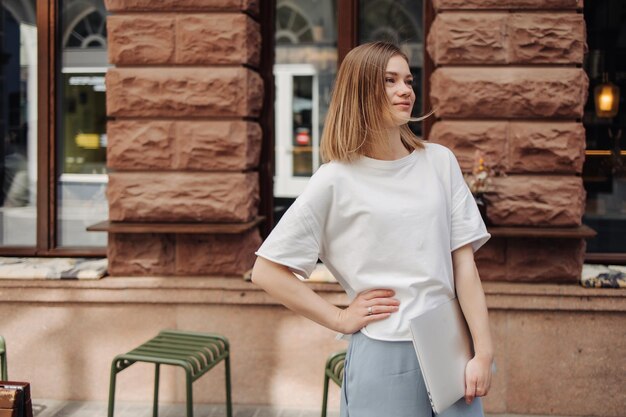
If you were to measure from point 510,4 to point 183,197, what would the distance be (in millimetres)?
2577

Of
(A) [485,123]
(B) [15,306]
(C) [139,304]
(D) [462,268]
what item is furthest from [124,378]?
(D) [462,268]

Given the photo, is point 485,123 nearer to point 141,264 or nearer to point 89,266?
point 141,264

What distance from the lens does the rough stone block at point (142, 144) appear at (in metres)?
5.58

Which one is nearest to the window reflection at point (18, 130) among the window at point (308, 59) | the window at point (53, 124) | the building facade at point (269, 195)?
the window at point (53, 124)

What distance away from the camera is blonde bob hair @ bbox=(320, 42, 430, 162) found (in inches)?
94.4

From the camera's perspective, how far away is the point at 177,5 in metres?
5.56

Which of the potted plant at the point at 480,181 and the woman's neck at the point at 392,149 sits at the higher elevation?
the woman's neck at the point at 392,149

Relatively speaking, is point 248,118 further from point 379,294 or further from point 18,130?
point 379,294

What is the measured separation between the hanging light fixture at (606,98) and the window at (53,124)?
12.4 ft

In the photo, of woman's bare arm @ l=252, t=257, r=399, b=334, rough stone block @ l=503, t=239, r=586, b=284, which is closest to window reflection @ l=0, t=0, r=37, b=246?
rough stone block @ l=503, t=239, r=586, b=284

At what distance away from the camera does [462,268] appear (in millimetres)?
2479

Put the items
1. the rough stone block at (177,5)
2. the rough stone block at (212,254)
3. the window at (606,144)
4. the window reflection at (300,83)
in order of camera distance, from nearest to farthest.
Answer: the rough stone block at (177,5)
the rough stone block at (212,254)
the window at (606,144)
the window reflection at (300,83)


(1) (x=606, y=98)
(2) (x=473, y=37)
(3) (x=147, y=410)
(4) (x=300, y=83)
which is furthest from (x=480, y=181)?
(3) (x=147, y=410)

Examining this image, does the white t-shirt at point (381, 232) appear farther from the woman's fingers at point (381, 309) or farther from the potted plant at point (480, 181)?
the potted plant at point (480, 181)
